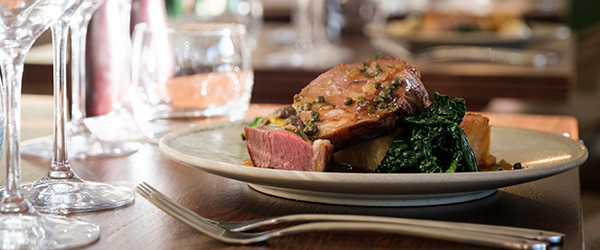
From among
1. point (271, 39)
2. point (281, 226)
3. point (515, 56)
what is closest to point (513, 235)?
point (281, 226)

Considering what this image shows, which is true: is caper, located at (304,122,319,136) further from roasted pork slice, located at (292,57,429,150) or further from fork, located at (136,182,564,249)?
fork, located at (136,182,564,249)

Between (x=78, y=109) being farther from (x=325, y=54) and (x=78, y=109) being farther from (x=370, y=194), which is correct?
(x=325, y=54)

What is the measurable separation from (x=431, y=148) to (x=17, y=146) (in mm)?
458

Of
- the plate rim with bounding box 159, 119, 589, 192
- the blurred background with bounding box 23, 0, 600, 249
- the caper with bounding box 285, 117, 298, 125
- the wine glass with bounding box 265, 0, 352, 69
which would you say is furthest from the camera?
the wine glass with bounding box 265, 0, 352, 69

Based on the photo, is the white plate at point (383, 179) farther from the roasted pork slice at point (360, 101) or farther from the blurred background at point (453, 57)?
the blurred background at point (453, 57)

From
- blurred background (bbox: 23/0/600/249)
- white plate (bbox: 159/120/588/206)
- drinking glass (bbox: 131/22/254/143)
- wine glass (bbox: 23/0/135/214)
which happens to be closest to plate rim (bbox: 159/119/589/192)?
white plate (bbox: 159/120/588/206)

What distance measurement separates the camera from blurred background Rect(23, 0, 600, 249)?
261cm

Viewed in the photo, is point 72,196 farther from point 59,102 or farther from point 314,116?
point 314,116

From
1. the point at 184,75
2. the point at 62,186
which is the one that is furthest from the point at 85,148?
the point at 62,186

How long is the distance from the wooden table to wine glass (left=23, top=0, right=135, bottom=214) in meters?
0.03

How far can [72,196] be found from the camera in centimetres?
75

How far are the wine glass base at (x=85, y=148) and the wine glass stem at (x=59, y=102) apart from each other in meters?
0.28

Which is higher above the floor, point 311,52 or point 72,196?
point 72,196

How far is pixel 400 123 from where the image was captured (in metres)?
0.81
